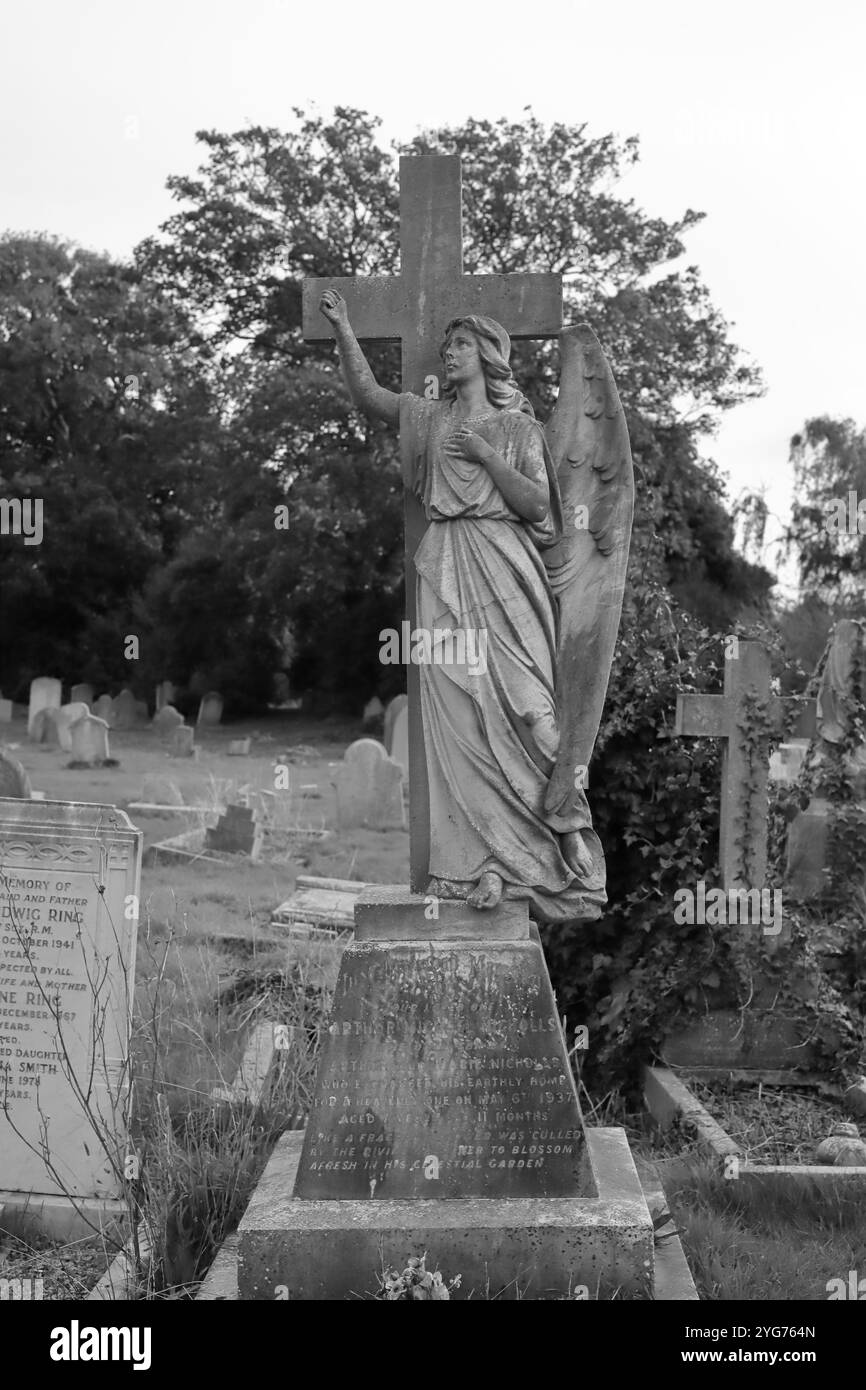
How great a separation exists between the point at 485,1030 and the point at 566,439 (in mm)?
1867

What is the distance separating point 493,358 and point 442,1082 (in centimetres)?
225

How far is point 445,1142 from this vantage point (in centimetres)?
395

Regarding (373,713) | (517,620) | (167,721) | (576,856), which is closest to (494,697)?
(517,620)

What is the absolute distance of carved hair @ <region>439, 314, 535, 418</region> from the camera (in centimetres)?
426

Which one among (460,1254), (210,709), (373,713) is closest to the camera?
(460,1254)

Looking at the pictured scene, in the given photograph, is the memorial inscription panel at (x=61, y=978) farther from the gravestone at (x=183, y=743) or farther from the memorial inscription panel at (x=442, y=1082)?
the gravestone at (x=183, y=743)

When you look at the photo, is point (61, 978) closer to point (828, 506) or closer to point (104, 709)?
point (104, 709)

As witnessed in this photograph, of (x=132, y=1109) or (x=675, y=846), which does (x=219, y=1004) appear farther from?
(x=675, y=846)

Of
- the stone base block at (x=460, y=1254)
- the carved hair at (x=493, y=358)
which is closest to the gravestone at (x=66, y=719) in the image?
the carved hair at (x=493, y=358)

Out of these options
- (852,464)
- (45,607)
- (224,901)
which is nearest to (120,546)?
(45,607)

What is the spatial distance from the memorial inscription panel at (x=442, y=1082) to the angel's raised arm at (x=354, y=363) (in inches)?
68.8

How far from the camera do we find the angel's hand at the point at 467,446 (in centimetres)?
411

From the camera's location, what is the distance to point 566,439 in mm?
4309

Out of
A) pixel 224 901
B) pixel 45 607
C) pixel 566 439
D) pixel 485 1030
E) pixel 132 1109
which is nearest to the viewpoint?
pixel 485 1030
